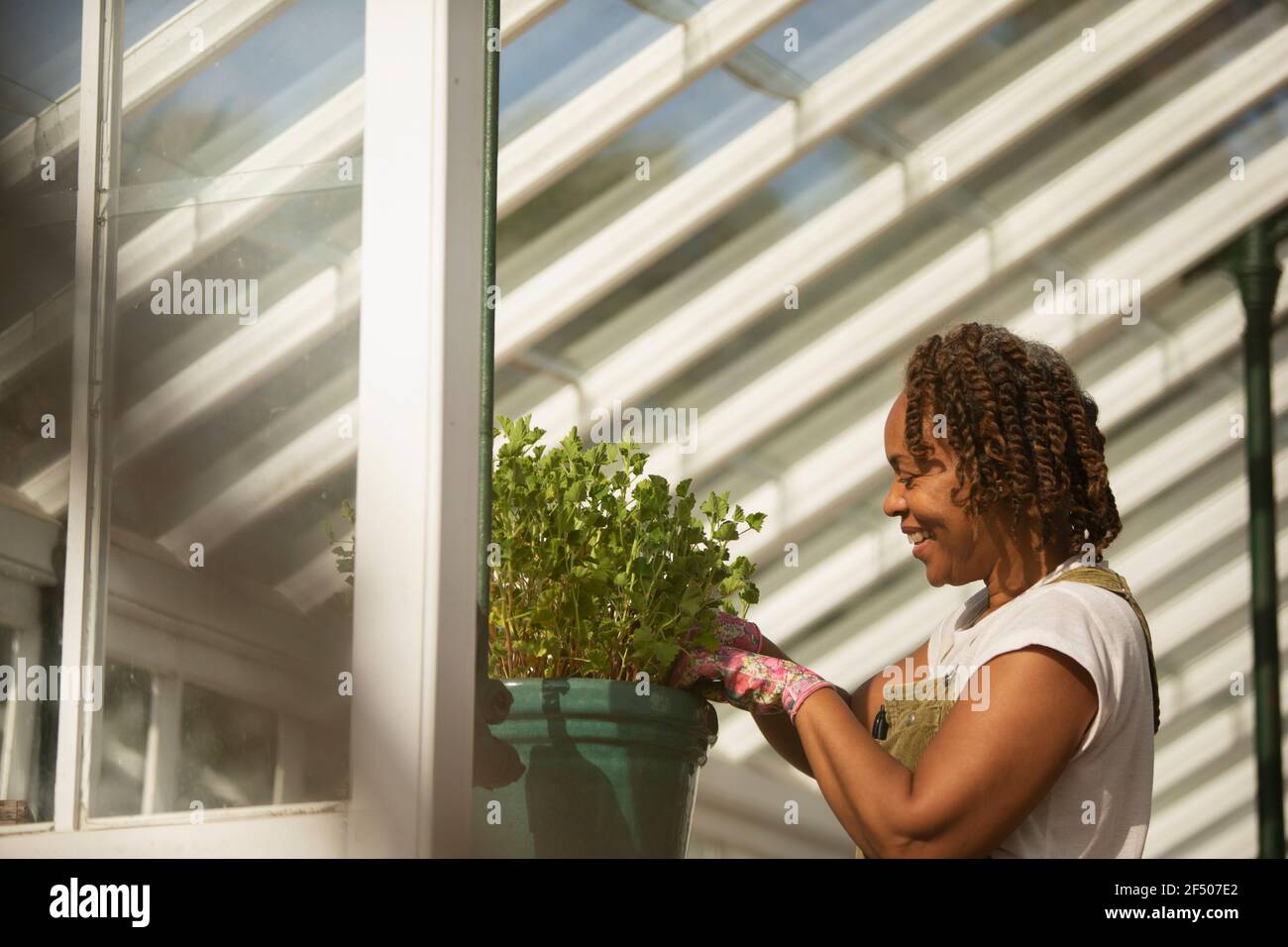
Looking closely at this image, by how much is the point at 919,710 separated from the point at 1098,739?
0.87 feet

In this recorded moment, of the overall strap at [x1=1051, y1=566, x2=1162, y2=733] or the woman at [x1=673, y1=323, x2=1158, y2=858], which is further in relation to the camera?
the overall strap at [x1=1051, y1=566, x2=1162, y2=733]

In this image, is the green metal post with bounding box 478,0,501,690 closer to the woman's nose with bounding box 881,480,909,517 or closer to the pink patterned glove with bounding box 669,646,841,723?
the pink patterned glove with bounding box 669,646,841,723

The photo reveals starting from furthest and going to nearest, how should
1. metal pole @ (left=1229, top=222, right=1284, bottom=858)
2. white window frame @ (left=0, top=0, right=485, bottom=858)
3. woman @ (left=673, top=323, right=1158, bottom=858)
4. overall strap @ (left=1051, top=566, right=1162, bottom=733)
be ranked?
metal pole @ (left=1229, top=222, right=1284, bottom=858) → overall strap @ (left=1051, top=566, right=1162, bottom=733) → woman @ (left=673, top=323, right=1158, bottom=858) → white window frame @ (left=0, top=0, right=485, bottom=858)

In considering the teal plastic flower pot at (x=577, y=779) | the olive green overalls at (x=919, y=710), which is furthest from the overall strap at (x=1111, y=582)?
the teal plastic flower pot at (x=577, y=779)

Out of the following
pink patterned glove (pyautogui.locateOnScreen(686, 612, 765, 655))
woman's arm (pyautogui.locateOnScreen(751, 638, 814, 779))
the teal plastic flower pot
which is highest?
pink patterned glove (pyautogui.locateOnScreen(686, 612, 765, 655))

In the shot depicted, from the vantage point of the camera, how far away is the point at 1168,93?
4.59 m

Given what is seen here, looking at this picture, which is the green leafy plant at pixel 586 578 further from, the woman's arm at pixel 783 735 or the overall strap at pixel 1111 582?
the overall strap at pixel 1111 582

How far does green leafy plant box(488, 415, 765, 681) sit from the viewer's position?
173cm

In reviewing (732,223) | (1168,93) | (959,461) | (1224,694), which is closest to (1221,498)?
(1224,694)

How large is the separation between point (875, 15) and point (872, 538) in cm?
206

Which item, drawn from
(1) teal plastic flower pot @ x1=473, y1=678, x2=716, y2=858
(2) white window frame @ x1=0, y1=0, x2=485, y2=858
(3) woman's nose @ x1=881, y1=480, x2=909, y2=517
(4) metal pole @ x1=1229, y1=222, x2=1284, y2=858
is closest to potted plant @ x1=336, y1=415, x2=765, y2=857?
(1) teal plastic flower pot @ x1=473, y1=678, x2=716, y2=858

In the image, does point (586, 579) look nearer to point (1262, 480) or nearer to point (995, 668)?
point (995, 668)

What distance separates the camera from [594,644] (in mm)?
1741

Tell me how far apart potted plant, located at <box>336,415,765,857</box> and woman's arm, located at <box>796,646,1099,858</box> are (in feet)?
0.57
